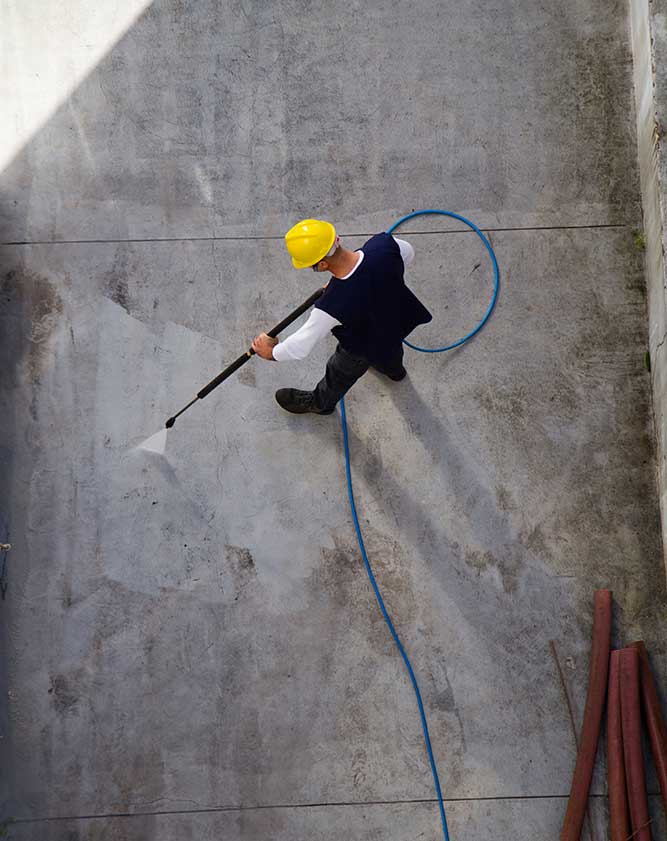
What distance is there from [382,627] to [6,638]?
210 centimetres

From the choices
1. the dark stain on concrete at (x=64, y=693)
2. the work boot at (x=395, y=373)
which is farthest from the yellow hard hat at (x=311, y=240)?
the dark stain on concrete at (x=64, y=693)

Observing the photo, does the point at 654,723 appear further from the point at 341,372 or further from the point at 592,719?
the point at 341,372

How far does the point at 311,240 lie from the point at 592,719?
2.88m

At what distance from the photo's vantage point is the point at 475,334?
4.96 m

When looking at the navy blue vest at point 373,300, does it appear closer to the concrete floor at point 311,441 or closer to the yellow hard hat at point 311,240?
the yellow hard hat at point 311,240

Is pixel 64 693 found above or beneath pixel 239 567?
beneath

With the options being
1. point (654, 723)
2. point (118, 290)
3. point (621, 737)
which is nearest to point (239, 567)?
point (118, 290)

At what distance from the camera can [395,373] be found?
15.6 ft

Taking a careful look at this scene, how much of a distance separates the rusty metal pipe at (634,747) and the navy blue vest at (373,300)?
2182mm

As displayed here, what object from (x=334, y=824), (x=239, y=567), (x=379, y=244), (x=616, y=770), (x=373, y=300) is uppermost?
(x=379, y=244)

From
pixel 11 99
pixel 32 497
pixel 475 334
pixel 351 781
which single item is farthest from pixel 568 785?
pixel 11 99

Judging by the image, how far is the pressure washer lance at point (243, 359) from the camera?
4.16m

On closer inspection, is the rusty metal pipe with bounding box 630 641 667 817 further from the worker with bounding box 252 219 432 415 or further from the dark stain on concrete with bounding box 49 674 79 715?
the dark stain on concrete with bounding box 49 674 79 715

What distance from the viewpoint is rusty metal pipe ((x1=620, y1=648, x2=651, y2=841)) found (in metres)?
4.25
